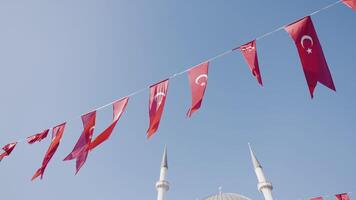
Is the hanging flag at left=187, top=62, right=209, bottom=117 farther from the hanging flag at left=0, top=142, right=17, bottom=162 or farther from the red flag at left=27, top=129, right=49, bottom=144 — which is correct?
the hanging flag at left=0, top=142, right=17, bottom=162

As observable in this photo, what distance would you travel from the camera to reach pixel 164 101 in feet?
24.9

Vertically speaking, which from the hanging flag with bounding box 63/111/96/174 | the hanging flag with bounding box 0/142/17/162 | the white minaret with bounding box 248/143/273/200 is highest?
the white minaret with bounding box 248/143/273/200

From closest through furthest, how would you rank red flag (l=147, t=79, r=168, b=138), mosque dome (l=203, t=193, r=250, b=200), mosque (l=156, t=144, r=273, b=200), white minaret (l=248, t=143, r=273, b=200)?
1. red flag (l=147, t=79, r=168, b=138)
2. mosque (l=156, t=144, r=273, b=200)
3. white minaret (l=248, t=143, r=273, b=200)
4. mosque dome (l=203, t=193, r=250, b=200)

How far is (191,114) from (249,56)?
6.87 feet

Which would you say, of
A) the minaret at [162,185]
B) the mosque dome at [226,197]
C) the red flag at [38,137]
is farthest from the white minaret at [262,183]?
the red flag at [38,137]

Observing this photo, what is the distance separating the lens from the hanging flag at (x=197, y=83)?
687cm

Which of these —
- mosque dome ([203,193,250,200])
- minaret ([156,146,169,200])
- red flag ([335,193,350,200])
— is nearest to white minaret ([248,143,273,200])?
mosque dome ([203,193,250,200])

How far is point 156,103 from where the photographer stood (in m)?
7.67

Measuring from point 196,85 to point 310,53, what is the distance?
112 inches

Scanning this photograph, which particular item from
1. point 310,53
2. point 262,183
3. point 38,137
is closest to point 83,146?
point 38,137

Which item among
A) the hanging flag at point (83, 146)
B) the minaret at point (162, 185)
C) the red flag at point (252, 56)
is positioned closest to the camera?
the red flag at point (252, 56)

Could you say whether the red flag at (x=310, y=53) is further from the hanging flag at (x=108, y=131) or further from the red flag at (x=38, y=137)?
the red flag at (x=38, y=137)

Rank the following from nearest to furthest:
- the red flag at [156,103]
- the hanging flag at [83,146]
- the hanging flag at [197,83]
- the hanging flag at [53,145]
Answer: the hanging flag at [197,83], the red flag at [156,103], the hanging flag at [83,146], the hanging flag at [53,145]

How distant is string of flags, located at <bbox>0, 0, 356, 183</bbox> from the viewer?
5.93m
